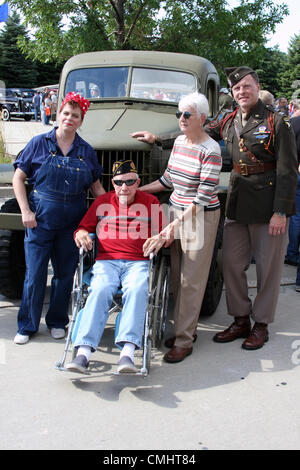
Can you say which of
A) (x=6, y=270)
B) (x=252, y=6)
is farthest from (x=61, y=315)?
(x=252, y=6)

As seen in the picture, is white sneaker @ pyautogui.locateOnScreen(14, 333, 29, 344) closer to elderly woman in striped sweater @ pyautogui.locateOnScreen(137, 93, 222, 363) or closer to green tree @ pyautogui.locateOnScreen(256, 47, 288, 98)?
elderly woman in striped sweater @ pyautogui.locateOnScreen(137, 93, 222, 363)

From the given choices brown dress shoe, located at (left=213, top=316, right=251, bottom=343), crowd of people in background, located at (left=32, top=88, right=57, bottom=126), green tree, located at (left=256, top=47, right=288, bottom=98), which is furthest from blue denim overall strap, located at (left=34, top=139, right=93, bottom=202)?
green tree, located at (left=256, top=47, right=288, bottom=98)

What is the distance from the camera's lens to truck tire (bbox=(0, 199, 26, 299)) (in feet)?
15.5

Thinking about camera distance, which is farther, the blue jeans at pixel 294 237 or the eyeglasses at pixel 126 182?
the blue jeans at pixel 294 237

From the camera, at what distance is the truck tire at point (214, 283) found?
4.48 m

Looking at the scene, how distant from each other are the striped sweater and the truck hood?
64cm

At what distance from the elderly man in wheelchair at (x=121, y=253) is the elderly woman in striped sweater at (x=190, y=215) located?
163mm

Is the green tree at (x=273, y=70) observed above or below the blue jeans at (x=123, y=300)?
above

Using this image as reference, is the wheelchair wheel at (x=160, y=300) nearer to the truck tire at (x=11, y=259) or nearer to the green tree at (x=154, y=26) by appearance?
the truck tire at (x=11, y=259)

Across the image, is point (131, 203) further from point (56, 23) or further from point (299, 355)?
point (56, 23)

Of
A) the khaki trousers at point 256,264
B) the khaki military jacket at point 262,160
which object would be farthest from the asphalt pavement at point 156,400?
the khaki military jacket at point 262,160

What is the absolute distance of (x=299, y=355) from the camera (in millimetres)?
3920

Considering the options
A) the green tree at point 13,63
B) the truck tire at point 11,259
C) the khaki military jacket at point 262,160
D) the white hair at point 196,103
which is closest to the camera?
the white hair at point 196,103

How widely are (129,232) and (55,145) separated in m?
0.87
